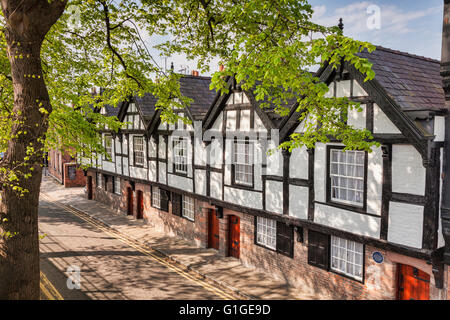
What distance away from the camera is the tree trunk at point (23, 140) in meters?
7.52

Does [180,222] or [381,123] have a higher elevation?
[381,123]

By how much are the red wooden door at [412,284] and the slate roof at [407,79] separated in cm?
457

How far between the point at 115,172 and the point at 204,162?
35.3ft

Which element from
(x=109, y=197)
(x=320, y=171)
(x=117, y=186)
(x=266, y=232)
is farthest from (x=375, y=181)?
(x=109, y=197)

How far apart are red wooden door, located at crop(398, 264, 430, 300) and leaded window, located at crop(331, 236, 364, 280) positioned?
1181 mm

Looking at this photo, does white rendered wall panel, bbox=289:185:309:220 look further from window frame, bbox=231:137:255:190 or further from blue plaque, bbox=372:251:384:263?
blue plaque, bbox=372:251:384:263

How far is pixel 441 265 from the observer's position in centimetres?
868

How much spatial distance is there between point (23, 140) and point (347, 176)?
346 inches

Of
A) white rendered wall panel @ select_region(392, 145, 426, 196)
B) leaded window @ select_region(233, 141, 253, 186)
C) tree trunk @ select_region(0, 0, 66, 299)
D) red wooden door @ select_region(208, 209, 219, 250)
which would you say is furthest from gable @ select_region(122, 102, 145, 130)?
white rendered wall panel @ select_region(392, 145, 426, 196)

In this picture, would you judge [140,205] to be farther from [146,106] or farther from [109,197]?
[146,106]

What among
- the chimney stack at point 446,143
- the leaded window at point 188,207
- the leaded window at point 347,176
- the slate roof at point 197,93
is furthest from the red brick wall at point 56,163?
the chimney stack at point 446,143

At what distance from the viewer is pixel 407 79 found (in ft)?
35.6

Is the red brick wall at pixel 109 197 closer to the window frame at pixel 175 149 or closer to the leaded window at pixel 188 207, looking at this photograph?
the leaded window at pixel 188 207

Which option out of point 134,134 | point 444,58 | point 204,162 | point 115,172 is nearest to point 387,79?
point 444,58
